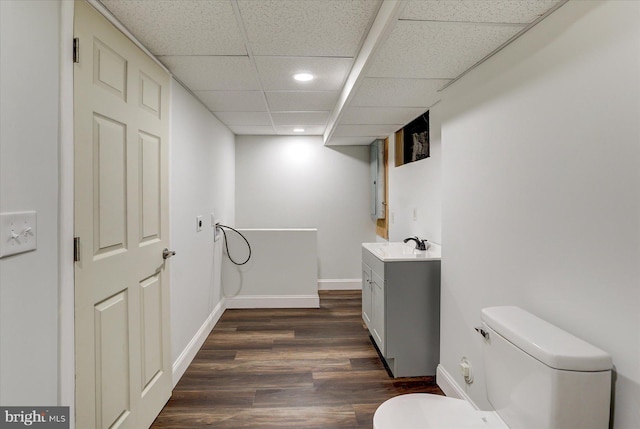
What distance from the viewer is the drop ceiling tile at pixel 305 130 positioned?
3.93 m

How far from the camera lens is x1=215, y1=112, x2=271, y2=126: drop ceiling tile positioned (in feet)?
10.7

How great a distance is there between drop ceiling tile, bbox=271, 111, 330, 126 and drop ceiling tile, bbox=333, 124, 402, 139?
196mm

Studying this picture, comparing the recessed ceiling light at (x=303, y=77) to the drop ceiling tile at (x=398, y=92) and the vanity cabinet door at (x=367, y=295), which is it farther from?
the vanity cabinet door at (x=367, y=295)

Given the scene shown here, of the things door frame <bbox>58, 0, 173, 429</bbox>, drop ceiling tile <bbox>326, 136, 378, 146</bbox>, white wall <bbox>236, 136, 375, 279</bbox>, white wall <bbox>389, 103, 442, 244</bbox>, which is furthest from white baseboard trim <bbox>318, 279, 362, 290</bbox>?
door frame <bbox>58, 0, 173, 429</bbox>

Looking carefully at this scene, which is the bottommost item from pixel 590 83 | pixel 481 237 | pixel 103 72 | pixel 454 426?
pixel 454 426

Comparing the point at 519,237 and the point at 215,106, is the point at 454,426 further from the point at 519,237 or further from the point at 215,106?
the point at 215,106

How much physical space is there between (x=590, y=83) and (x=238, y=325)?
3.16 m

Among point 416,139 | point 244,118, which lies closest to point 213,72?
A: point 244,118

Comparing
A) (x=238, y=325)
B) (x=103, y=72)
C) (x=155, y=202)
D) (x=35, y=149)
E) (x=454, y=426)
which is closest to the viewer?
(x=35, y=149)

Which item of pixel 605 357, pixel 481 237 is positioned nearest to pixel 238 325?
pixel 481 237

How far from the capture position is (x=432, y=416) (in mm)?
1249

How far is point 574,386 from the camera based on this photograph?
966mm

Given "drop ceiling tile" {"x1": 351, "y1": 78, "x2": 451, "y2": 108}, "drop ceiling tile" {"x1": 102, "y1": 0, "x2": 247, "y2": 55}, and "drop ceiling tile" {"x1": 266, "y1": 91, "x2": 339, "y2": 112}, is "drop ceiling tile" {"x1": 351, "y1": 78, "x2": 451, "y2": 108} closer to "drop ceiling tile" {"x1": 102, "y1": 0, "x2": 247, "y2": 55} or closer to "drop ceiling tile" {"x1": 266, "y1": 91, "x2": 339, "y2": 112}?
"drop ceiling tile" {"x1": 266, "y1": 91, "x2": 339, "y2": 112}

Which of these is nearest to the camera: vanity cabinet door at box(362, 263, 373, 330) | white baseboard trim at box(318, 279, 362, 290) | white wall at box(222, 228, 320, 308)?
vanity cabinet door at box(362, 263, 373, 330)
